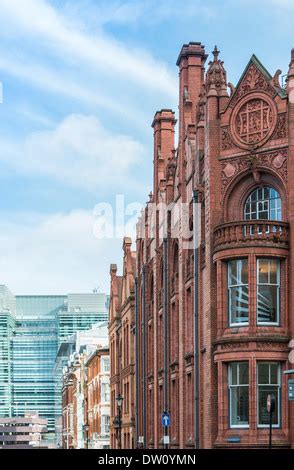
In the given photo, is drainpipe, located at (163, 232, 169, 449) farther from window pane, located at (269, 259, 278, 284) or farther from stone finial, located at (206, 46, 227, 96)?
window pane, located at (269, 259, 278, 284)

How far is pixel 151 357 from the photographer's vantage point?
2399 inches

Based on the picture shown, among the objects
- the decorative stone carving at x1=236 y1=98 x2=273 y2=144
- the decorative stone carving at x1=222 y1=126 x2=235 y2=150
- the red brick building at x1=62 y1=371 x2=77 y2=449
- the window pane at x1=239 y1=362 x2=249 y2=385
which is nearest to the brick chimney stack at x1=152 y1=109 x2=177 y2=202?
the decorative stone carving at x1=222 y1=126 x2=235 y2=150

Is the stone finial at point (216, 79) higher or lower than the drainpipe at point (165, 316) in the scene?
higher

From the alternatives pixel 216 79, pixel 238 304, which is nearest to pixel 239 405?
pixel 238 304

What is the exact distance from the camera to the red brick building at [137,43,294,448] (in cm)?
3741

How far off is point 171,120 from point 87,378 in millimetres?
65903

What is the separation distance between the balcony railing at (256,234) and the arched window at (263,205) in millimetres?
1333

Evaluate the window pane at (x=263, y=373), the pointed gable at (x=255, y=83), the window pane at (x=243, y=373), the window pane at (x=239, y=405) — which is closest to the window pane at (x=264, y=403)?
the window pane at (x=263, y=373)

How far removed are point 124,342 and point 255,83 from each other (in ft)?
135

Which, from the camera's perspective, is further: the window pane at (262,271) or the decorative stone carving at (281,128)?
the decorative stone carving at (281,128)

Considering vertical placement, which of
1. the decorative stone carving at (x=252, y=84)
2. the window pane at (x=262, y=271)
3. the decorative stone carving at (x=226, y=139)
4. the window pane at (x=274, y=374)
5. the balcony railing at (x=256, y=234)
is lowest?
the window pane at (x=274, y=374)

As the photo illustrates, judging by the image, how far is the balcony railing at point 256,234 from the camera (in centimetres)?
3766

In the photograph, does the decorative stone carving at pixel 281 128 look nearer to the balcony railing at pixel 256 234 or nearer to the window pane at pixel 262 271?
the balcony railing at pixel 256 234

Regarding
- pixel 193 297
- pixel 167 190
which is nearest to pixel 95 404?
pixel 167 190
